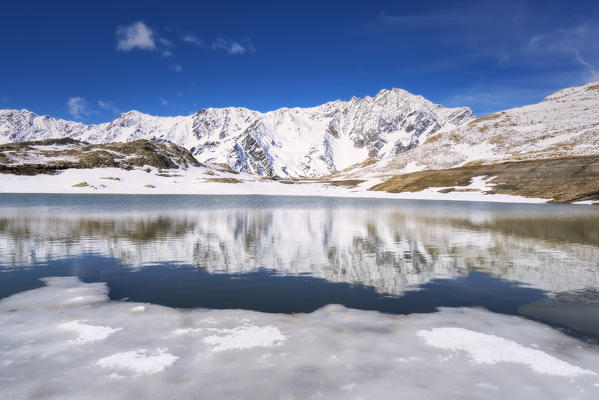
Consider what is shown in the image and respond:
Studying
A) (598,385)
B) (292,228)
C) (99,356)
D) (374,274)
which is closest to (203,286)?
(99,356)

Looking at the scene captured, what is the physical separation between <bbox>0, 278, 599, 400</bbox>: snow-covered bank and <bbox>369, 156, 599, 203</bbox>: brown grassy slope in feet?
262

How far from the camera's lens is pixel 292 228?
2975 cm

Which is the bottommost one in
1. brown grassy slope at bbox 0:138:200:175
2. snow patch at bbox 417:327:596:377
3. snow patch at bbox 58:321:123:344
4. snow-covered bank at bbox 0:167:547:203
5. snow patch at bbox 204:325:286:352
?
snow patch at bbox 417:327:596:377

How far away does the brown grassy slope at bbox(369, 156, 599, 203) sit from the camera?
74.4 m

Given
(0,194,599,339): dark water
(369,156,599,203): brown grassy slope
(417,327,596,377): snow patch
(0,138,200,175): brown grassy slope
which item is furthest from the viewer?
(0,138,200,175): brown grassy slope

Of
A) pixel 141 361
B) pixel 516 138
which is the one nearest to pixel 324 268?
pixel 141 361

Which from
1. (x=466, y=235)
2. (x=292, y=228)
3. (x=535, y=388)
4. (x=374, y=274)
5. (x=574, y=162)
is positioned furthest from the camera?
(x=574, y=162)

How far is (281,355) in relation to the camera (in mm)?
7535

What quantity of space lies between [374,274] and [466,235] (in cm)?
1504

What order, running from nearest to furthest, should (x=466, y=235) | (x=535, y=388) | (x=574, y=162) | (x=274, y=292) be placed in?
(x=535, y=388)
(x=274, y=292)
(x=466, y=235)
(x=574, y=162)

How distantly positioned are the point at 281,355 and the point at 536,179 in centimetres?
9730

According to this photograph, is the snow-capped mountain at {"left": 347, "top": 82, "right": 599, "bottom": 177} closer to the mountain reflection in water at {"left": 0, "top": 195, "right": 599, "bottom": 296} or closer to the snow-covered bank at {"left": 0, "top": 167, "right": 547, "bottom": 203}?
the snow-covered bank at {"left": 0, "top": 167, "right": 547, "bottom": 203}

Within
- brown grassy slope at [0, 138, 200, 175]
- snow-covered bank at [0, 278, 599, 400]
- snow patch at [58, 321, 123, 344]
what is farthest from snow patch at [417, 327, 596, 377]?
brown grassy slope at [0, 138, 200, 175]

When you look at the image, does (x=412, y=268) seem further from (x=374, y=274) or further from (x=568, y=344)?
(x=568, y=344)
